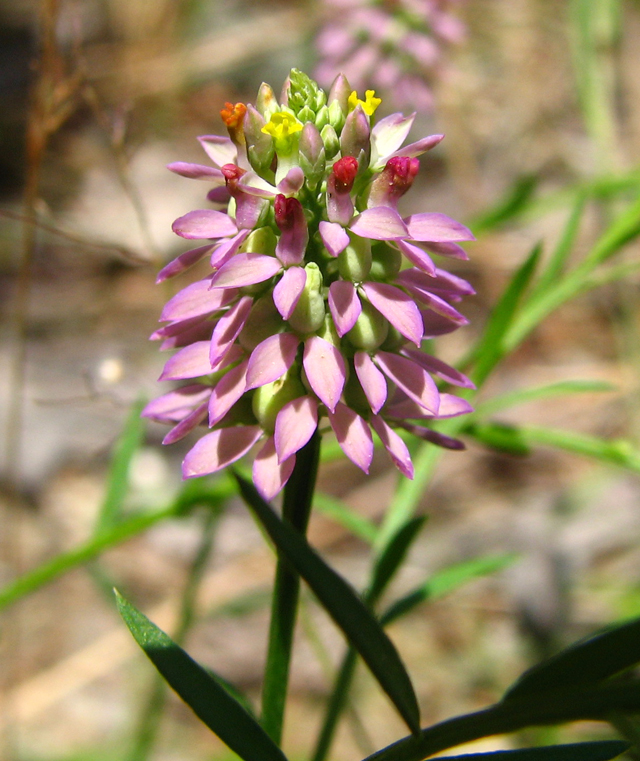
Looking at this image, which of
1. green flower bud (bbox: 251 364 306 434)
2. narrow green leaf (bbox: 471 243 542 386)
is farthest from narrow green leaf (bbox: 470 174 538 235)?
green flower bud (bbox: 251 364 306 434)

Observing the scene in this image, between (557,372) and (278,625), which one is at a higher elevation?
(278,625)

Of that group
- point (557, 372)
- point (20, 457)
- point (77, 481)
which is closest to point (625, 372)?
point (557, 372)

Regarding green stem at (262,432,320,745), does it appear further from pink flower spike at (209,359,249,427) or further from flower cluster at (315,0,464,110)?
flower cluster at (315,0,464,110)

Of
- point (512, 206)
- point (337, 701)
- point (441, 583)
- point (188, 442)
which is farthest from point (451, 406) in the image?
point (188, 442)

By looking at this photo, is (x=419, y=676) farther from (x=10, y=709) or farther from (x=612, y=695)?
(x=612, y=695)

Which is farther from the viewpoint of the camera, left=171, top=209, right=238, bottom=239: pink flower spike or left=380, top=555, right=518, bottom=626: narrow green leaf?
left=380, top=555, right=518, bottom=626: narrow green leaf
